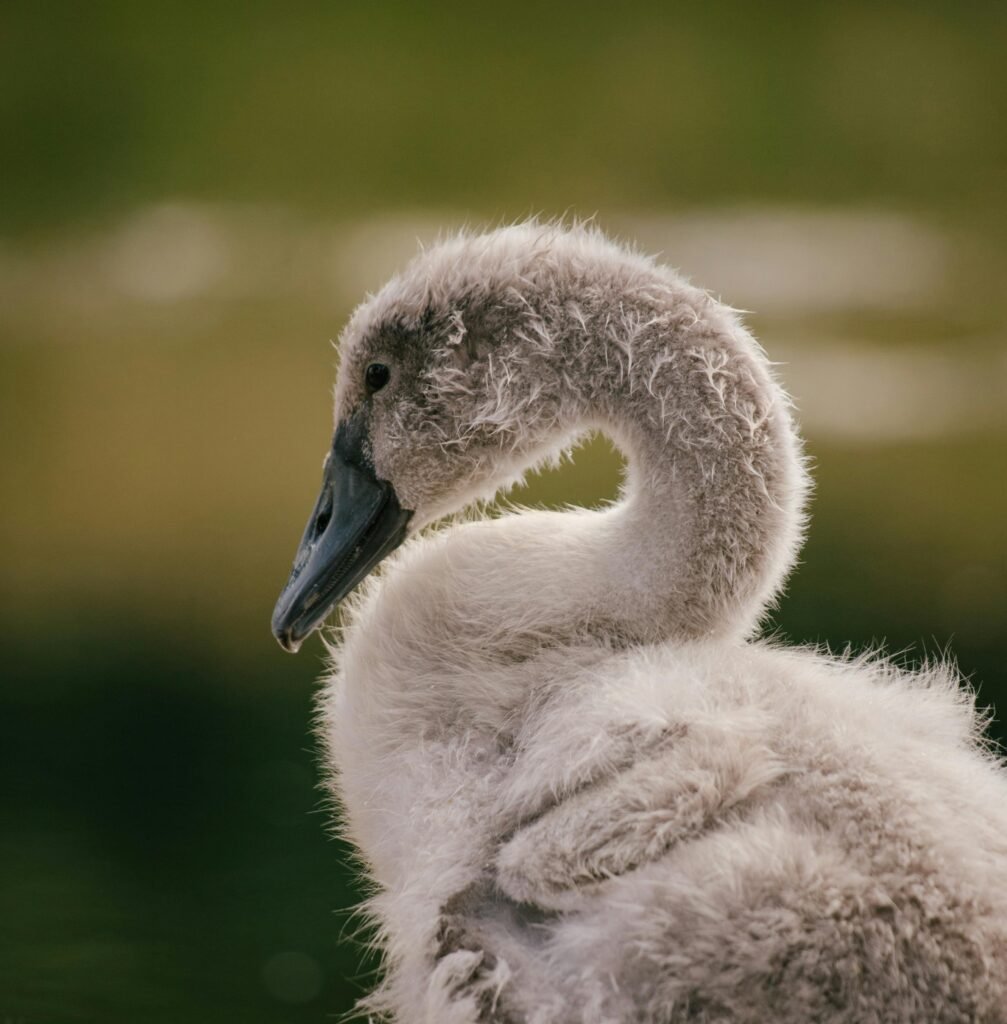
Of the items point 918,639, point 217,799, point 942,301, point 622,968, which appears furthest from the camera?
point 942,301

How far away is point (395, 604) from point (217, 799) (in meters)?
1.50

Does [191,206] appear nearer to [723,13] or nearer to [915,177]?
[723,13]

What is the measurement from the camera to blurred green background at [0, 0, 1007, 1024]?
3.80m

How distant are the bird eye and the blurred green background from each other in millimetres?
1600

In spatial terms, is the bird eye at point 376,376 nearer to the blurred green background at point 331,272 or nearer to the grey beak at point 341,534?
the grey beak at point 341,534

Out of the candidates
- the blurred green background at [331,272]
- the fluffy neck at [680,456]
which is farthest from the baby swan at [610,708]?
the blurred green background at [331,272]

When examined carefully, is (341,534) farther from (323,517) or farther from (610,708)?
(610,708)

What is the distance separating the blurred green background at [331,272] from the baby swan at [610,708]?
60.3 inches

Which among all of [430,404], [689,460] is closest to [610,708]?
[689,460]

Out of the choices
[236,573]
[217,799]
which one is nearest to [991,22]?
[236,573]

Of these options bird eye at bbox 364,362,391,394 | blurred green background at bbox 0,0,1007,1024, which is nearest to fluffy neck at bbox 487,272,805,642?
bird eye at bbox 364,362,391,394

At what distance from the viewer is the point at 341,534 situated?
1812 mm

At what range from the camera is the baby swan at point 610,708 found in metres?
1.38

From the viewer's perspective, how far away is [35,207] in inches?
225
